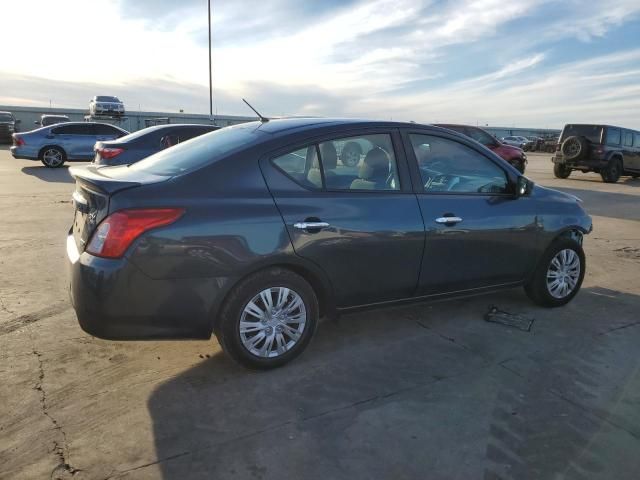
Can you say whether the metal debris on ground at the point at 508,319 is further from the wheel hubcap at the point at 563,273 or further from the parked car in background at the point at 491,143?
the parked car in background at the point at 491,143

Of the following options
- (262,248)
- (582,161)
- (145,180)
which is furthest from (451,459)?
(582,161)

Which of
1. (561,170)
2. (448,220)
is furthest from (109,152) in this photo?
(561,170)

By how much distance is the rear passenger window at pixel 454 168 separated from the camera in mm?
4004

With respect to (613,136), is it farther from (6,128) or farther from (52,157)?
(6,128)

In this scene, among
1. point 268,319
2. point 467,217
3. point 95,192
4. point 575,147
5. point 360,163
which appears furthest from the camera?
point 575,147

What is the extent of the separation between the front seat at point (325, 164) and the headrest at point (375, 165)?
0.78ft

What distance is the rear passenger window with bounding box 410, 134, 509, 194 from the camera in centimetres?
400

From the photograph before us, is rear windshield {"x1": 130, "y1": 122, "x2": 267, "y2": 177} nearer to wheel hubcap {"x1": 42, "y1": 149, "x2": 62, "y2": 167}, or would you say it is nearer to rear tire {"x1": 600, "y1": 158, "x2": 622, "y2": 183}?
wheel hubcap {"x1": 42, "y1": 149, "x2": 62, "y2": 167}

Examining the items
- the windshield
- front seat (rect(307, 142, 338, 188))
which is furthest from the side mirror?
the windshield

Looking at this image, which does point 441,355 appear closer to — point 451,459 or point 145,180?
point 451,459

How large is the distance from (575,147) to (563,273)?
45.9 ft

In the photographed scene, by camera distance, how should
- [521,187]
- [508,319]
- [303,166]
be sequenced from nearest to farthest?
1. [303,166]
2. [521,187]
3. [508,319]

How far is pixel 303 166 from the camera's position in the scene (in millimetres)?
3547

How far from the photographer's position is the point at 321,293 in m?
3.64
